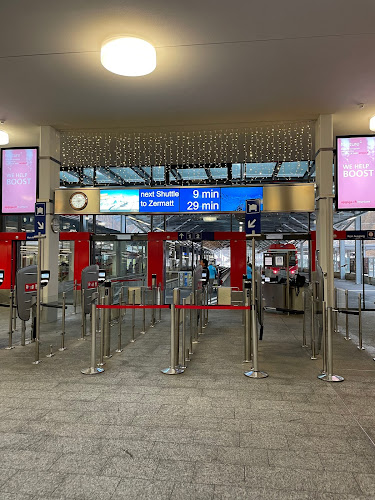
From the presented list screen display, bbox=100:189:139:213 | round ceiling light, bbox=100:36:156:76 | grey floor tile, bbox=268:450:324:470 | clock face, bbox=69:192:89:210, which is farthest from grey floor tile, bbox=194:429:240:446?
clock face, bbox=69:192:89:210

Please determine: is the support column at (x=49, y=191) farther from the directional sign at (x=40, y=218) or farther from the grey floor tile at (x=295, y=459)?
Answer: the grey floor tile at (x=295, y=459)

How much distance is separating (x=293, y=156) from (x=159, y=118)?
13.7 feet

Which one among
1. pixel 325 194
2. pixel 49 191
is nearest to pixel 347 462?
pixel 325 194

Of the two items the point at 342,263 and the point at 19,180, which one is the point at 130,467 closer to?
the point at 19,180

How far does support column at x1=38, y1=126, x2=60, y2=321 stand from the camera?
844cm

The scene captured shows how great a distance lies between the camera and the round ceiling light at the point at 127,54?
190 inches

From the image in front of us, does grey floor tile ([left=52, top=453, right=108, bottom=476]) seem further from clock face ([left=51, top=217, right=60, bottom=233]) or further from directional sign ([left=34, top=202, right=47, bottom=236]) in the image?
clock face ([left=51, top=217, right=60, bottom=233])

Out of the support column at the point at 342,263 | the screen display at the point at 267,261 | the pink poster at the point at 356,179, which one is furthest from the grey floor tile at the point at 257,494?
the support column at the point at 342,263

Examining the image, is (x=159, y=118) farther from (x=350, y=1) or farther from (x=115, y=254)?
(x=115, y=254)

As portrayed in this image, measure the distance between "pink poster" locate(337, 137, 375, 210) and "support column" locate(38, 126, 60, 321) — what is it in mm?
6221

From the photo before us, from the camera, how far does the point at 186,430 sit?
10.6 ft

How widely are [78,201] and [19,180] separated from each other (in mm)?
1459

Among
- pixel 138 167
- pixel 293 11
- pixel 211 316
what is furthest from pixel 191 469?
pixel 138 167

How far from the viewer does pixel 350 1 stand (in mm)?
Result: 4270
